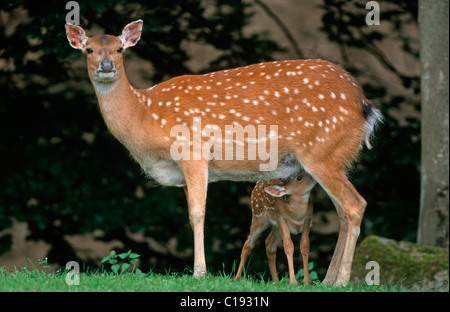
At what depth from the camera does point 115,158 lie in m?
9.86

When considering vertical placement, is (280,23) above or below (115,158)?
above

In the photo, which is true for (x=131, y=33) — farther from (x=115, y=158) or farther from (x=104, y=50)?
(x=115, y=158)

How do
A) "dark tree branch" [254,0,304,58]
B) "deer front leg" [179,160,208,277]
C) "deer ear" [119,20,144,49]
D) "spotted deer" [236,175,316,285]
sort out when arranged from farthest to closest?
"dark tree branch" [254,0,304,58]
"spotted deer" [236,175,316,285]
"deer ear" [119,20,144,49]
"deer front leg" [179,160,208,277]

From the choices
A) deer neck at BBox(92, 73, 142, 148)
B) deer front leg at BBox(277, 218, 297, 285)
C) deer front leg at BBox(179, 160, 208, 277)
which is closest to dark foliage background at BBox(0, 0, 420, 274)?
deer front leg at BBox(277, 218, 297, 285)

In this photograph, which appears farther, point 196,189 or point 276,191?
point 276,191

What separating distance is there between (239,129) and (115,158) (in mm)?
2734

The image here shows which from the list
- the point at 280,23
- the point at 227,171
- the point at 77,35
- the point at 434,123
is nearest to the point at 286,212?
the point at 227,171

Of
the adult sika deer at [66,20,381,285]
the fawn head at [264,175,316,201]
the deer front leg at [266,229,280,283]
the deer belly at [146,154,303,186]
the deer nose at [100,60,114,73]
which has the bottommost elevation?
the deer front leg at [266,229,280,283]

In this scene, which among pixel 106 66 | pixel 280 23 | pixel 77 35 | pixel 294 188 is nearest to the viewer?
pixel 106 66

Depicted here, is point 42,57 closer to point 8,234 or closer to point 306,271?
point 8,234

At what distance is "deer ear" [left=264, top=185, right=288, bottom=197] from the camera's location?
7.61 metres

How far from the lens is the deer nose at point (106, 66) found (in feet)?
23.3

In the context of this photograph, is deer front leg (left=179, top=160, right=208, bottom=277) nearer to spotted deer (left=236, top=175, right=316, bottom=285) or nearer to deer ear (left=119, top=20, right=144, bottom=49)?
spotted deer (left=236, top=175, right=316, bottom=285)

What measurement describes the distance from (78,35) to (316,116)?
2.19 meters
